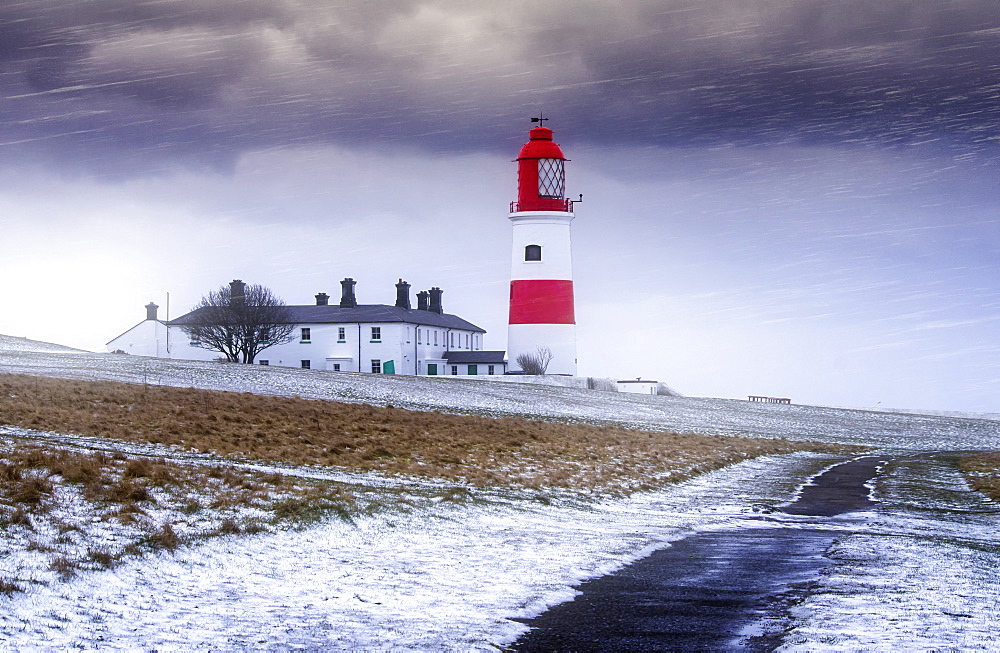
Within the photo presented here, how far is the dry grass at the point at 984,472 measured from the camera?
2352cm

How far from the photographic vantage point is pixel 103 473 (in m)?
15.1

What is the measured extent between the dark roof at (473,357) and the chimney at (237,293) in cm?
1860

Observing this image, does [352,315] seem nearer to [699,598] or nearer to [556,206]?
[556,206]

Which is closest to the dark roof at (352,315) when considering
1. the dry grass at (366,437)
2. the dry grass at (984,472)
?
the dry grass at (366,437)

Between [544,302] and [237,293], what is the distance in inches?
1299

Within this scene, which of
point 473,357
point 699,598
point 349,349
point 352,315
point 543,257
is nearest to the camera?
point 699,598

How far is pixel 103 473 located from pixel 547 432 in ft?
63.5

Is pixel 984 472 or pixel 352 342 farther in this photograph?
pixel 352 342

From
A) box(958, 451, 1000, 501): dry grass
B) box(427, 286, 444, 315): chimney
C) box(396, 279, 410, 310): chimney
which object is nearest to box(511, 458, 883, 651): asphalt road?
box(958, 451, 1000, 501): dry grass

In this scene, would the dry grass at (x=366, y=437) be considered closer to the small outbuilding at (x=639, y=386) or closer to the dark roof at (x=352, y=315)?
the small outbuilding at (x=639, y=386)

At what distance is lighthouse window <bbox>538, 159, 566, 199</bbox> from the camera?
63.7 m

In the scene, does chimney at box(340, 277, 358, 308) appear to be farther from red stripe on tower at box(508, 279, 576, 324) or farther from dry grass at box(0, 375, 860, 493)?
dry grass at box(0, 375, 860, 493)

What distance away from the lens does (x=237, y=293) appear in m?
85.9

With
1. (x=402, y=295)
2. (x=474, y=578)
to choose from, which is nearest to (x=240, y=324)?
(x=402, y=295)
